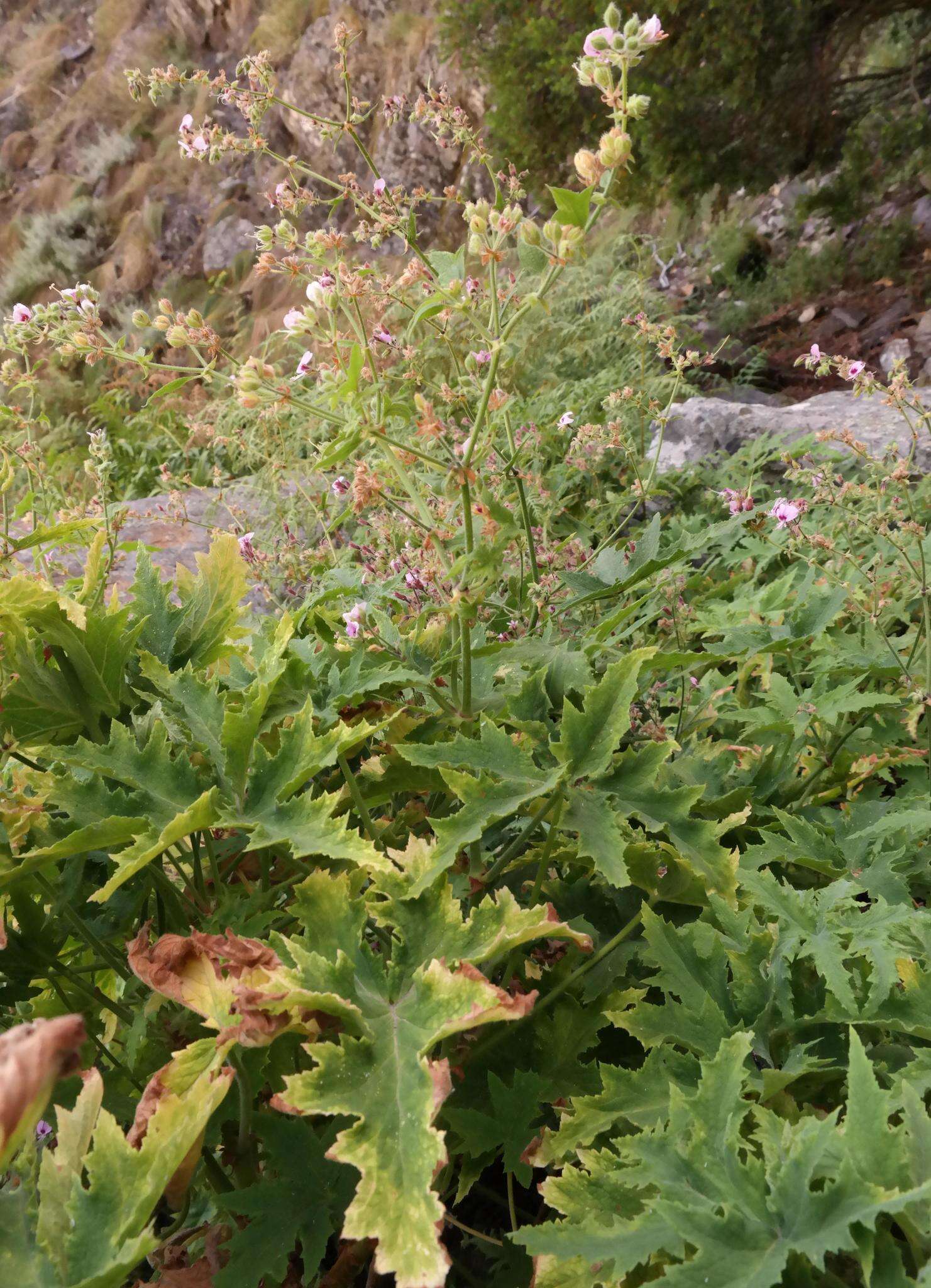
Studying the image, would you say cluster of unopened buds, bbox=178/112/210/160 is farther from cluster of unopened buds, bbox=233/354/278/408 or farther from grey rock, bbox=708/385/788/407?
grey rock, bbox=708/385/788/407

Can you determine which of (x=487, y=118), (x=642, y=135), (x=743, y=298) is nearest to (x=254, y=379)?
(x=642, y=135)

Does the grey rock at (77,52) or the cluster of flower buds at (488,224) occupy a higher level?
the grey rock at (77,52)

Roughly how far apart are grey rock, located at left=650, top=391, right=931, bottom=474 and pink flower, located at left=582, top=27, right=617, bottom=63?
2247 mm

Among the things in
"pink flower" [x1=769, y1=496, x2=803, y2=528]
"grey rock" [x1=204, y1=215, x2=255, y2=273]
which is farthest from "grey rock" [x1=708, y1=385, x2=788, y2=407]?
"grey rock" [x1=204, y1=215, x2=255, y2=273]

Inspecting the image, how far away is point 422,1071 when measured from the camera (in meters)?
0.61

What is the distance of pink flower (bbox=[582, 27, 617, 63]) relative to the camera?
895mm

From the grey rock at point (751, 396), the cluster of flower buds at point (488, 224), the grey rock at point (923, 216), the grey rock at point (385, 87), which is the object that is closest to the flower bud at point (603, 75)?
the cluster of flower buds at point (488, 224)

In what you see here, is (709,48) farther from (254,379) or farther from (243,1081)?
(243,1081)

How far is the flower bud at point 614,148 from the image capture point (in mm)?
849

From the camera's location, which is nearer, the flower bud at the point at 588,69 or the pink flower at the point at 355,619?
the flower bud at the point at 588,69

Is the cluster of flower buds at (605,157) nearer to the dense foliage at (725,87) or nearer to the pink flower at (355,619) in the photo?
the pink flower at (355,619)

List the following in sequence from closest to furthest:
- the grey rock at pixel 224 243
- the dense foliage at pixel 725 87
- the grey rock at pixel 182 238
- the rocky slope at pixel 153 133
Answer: the dense foliage at pixel 725 87 → the rocky slope at pixel 153 133 → the grey rock at pixel 224 243 → the grey rock at pixel 182 238

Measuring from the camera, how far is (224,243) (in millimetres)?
10609

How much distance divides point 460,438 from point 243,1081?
1.09m
